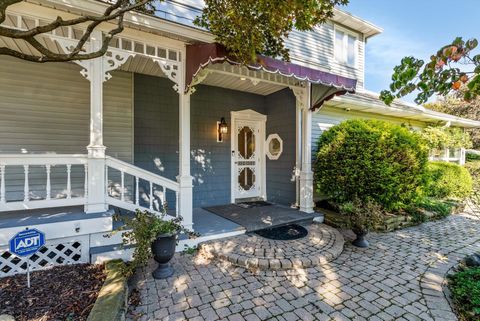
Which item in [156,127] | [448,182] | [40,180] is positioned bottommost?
[448,182]

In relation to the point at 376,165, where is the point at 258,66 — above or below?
above

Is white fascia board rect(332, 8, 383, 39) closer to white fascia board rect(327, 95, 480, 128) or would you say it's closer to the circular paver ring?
white fascia board rect(327, 95, 480, 128)

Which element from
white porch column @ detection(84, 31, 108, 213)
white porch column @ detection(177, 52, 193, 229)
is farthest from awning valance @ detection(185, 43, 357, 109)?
white porch column @ detection(84, 31, 108, 213)

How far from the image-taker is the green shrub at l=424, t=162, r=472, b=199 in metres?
7.75

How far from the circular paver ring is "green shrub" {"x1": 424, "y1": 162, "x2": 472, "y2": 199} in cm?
568

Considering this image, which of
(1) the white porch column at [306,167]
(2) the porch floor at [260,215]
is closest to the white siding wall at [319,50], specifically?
(1) the white porch column at [306,167]

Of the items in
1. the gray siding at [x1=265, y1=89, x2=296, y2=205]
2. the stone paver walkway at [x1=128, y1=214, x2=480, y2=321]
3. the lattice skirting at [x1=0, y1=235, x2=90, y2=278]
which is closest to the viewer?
the stone paver walkway at [x1=128, y1=214, x2=480, y2=321]

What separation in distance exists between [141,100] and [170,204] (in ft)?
7.69

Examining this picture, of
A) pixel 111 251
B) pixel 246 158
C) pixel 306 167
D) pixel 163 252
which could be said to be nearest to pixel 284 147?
pixel 306 167

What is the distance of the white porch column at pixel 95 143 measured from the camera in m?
3.31

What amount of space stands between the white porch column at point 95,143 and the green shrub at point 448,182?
29.6 feet

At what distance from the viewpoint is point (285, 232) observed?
14.4ft

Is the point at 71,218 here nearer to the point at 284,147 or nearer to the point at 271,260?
the point at 271,260

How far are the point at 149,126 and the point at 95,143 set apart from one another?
6.46ft
